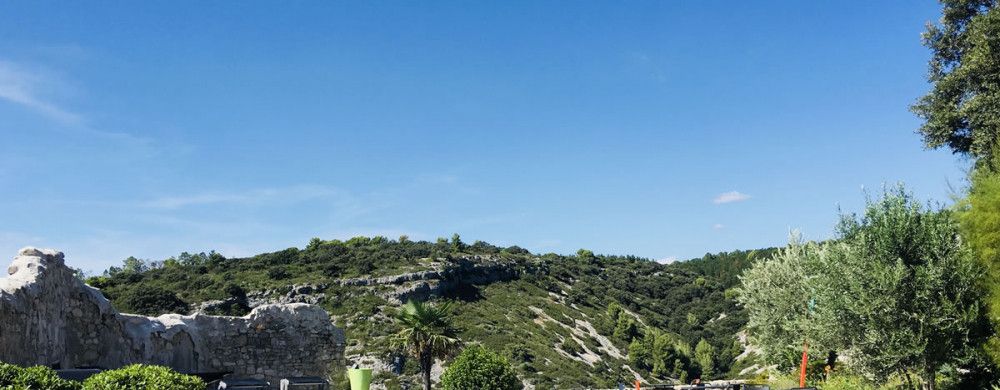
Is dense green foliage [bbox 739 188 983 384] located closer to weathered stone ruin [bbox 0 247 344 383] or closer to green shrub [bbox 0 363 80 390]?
weathered stone ruin [bbox 0 247 344 383]

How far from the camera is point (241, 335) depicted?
23.1 metres

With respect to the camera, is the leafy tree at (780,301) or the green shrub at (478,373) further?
the leafy tree at (780,301)

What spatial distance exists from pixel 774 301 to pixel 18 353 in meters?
26.1

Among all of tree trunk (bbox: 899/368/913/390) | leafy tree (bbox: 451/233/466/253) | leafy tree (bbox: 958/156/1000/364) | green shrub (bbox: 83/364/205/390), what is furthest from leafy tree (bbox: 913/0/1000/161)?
leafy tree (bbox: 451/233/466/253)

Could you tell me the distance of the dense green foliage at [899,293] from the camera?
1902cm

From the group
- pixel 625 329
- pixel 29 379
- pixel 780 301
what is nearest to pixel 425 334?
pixel 780 301

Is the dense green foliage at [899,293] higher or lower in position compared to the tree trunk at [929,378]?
higher

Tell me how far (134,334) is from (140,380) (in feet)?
22.2

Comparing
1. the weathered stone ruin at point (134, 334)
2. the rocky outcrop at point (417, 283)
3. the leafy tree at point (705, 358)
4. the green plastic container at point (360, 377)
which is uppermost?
the rocky outcrop at point (417, 283)

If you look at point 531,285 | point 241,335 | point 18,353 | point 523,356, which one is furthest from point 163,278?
point 18,353

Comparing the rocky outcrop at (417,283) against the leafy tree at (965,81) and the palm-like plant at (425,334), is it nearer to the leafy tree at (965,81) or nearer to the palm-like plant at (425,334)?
the palm-like plant at (425,334)

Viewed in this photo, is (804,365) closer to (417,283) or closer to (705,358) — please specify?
(417,283)

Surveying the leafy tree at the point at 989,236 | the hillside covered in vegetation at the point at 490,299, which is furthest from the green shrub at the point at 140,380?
the hillside covered in vegetation at the point at 490,299

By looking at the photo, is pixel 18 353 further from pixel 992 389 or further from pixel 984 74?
pixel 984 74
